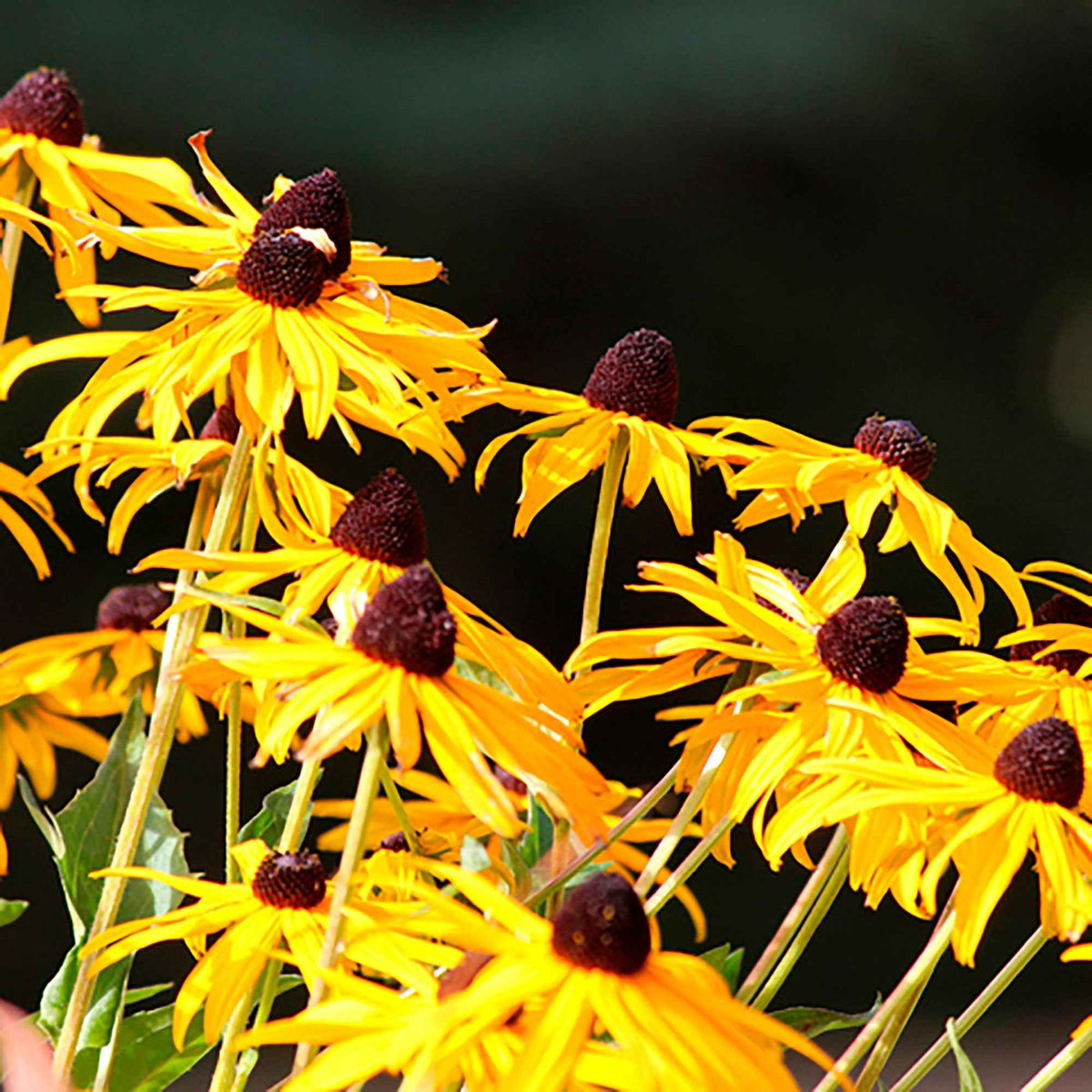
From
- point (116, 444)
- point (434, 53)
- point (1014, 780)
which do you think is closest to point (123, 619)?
point (116, 444)

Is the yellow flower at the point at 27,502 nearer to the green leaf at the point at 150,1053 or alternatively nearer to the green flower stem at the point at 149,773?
the green flower stem at the point at 149,773

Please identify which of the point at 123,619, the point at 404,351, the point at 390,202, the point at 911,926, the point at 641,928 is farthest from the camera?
the point at 911,926

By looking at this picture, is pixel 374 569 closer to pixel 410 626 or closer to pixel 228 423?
pixel 410 626

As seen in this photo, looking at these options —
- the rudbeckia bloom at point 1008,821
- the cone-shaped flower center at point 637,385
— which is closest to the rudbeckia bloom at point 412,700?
the rudbeckia bloom at point 1008,821

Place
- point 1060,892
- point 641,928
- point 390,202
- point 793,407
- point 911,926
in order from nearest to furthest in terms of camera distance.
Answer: point 641,928, point 1060,892, point 390,202, point 793,407, point 911,926

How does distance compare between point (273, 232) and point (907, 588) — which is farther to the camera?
point (907, 588)

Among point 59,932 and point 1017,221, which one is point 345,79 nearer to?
point 1017,221

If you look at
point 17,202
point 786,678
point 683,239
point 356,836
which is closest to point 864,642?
point 786,678
